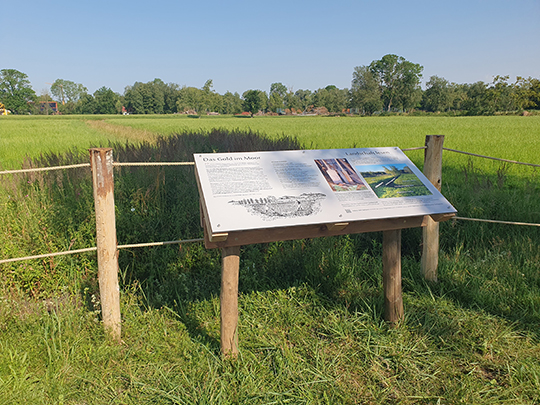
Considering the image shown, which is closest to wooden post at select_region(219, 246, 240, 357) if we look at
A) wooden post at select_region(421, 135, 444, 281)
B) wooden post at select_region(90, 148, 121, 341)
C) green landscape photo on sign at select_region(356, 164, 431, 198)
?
wooden post at select_region(90, 148, 121, 341)

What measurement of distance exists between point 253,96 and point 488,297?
359 feet

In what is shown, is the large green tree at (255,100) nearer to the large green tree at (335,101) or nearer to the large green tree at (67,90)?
the large green tree at (335,101)

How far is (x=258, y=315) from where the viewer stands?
316cm

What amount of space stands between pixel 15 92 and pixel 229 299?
142 m

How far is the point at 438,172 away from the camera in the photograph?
12.0 feet

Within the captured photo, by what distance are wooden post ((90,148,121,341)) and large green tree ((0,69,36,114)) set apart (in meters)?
134

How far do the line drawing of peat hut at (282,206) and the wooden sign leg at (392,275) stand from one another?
30.8 inches

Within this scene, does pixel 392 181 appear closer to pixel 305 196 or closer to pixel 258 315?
pixel 305 196

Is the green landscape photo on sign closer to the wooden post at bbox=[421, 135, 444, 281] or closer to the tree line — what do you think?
the wooden post at bbox=[421, 135, 444, 281]

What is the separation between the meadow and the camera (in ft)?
7.78

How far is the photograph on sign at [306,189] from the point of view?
2338 mm

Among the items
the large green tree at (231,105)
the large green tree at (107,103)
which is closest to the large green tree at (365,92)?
the large green tree at (231,105)

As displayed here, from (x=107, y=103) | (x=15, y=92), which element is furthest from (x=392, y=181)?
(x=15, y=92)

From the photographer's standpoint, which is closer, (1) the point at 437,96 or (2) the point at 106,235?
(2) the point at 106,235
